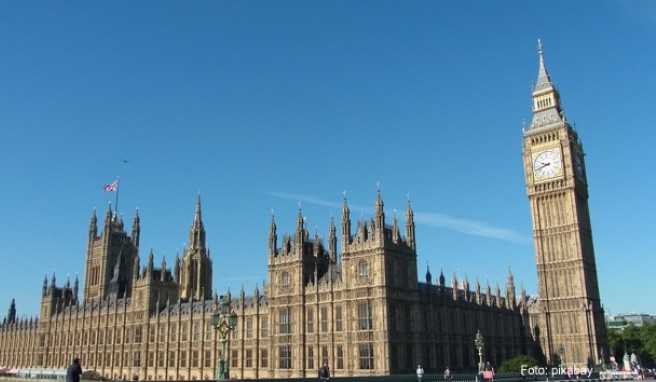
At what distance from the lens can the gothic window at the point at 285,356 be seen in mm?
72938

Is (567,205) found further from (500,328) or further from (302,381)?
(302,381)

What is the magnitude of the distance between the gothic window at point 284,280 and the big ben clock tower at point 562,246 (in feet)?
130

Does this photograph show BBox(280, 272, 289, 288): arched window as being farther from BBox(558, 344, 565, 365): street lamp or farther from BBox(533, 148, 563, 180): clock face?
BBox(533, 148, 563, 180): clock face

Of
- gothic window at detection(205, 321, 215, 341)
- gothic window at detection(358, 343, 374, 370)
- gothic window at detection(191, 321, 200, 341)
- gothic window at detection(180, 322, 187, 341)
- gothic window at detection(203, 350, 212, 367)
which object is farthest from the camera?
gothic window at detection(180, 322, 187, 341)

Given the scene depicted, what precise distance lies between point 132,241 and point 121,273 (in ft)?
37.4

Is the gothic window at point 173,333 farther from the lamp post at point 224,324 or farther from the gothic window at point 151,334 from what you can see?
the lamp post at point 224,324

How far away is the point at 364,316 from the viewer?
6638 cm

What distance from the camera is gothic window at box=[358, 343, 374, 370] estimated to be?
213 feet

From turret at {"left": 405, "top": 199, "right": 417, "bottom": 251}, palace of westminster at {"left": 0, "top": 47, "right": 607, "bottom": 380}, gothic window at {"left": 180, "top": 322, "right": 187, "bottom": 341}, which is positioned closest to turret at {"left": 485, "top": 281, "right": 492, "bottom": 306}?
palace of westminster at {"left": 0, "top": 47, "right": 607, "bottom": 380}

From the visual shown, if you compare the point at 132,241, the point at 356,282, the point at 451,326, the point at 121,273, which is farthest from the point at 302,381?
the point at 132,241

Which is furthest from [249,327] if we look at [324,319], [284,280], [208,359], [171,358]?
[171,358]

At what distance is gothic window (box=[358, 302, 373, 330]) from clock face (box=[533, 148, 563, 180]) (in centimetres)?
4324

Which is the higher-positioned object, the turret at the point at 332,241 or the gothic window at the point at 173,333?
the turret at the point at 332,241

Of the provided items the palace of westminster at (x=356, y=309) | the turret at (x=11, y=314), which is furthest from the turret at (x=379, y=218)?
the turret at (x=11, y=314)
